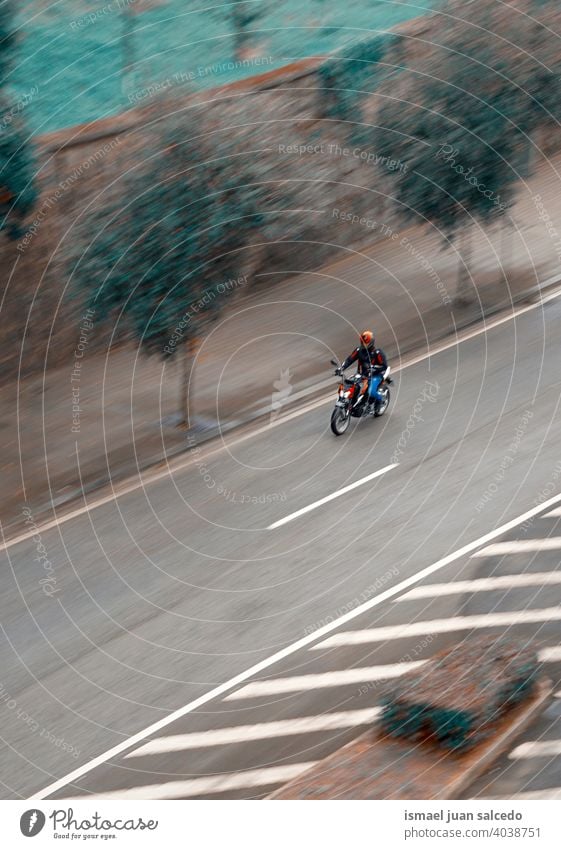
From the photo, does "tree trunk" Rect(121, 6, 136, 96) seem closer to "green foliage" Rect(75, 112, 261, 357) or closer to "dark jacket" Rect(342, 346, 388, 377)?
"green foliage" Rect(75, 112, 261, 357)

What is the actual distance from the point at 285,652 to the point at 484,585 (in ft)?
12.2

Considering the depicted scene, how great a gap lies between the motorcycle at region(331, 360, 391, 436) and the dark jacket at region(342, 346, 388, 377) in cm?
9

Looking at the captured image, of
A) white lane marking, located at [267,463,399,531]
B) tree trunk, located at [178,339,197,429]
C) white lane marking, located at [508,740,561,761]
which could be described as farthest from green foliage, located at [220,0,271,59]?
white lane marking, located at [508,740,561,761]

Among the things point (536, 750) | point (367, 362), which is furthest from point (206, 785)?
point (367, 362)

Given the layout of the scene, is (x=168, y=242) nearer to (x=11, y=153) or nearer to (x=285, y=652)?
(x=11, y=153)

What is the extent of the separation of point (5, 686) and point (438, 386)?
510 inches

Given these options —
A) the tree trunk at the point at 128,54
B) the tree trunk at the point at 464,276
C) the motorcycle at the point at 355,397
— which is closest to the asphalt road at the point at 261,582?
the motorcycle at the point at 355,397

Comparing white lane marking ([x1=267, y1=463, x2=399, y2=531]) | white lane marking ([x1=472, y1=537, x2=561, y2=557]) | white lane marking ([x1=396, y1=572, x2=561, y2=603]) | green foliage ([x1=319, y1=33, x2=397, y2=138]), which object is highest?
green foliage ([x1=319, y1=33, x2=397, y2=138])

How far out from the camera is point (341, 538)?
82.7 feet

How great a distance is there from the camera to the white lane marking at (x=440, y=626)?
22250 mm

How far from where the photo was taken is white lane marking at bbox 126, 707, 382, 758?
20.1 m

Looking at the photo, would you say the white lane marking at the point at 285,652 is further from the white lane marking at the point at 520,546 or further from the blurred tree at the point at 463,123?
the blurred tree at the point at 463,123

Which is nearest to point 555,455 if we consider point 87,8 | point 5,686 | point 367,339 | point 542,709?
point 367,339

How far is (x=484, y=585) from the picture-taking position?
2350cm
